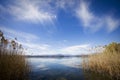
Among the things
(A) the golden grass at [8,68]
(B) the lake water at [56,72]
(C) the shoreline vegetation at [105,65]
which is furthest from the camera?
(B) the lake water at [56,72]

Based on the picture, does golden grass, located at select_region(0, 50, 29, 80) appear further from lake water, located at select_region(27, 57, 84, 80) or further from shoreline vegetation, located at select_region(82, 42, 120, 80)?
shoreline vegetation, located at select_region(82, 42, 120, 80)

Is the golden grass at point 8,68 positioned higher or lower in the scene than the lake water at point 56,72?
higher

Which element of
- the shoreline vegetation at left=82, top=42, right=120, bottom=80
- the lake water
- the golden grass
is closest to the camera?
the golden grass

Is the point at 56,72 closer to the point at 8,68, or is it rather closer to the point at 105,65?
the point at 105,65

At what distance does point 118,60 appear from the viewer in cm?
1037

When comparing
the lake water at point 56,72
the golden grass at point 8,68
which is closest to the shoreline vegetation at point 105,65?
the lake water at point 56,72

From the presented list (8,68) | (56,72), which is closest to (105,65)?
(56,72)

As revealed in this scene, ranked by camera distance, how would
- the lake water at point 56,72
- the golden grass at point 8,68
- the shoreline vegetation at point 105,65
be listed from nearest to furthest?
the golden grass at point 8,68
the shoreline vegetation at point 105,65
the lake water at point 56,72

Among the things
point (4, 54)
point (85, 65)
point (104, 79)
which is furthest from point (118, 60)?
point (4, 54)

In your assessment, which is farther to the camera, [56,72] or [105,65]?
[56,72]

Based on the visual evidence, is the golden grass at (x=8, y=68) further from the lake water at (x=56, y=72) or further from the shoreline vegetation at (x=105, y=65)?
the shoreline vegetation at (x=105, y=65)

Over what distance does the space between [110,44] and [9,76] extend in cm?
2196

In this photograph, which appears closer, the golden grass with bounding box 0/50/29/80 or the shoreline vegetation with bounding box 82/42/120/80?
the golden grass with bounding box 0/50/29/80

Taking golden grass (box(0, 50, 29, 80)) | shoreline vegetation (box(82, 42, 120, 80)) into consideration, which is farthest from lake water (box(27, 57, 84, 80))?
golden grass (box(0, 50, 29, 80))
